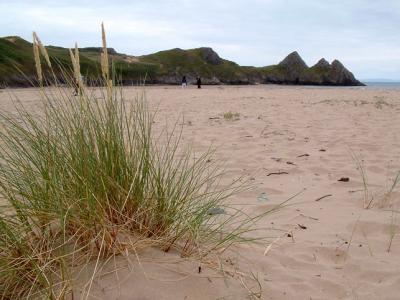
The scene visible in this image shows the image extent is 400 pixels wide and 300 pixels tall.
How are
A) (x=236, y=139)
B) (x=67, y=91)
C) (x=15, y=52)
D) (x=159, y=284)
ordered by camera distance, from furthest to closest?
(x=15, y=52)
(x=236, y=139)
(x=67, y=91)
(x=159, y=284)

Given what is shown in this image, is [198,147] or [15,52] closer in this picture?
[198,147]

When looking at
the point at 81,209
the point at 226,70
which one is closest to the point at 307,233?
the point at 81,209

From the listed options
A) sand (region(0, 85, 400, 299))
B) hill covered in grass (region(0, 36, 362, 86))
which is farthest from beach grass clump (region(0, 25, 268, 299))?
hill covered in grass (region(0, 36, 362, 86))

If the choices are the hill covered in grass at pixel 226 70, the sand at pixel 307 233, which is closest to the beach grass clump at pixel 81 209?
the sand at pixel 307 233

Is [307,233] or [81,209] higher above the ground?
[81,209]

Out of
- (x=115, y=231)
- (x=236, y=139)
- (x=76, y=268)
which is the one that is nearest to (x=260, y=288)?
(x=115, y=231)

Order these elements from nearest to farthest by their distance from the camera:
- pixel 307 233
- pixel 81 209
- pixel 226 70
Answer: pixel 81 209, pixel 307 233, pixel 226 70

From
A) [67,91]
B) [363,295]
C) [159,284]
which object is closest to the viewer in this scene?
[159,284]

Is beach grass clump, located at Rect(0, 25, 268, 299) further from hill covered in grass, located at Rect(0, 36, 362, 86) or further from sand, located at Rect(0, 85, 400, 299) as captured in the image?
hill covered in grass, located at Rect(0, 36, 362, 86)

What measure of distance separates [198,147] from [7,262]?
375 cm

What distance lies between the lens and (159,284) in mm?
1648

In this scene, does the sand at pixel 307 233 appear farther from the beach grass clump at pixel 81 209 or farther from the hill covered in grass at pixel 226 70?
the hill covered in grass at pixel 226 70

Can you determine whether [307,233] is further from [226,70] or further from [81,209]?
[226,70]

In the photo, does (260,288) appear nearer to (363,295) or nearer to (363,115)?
(363,295)
